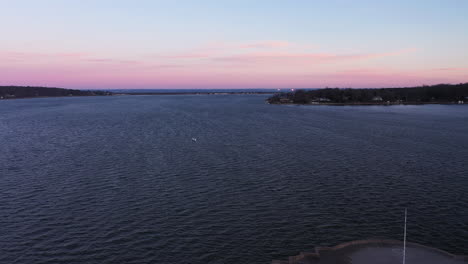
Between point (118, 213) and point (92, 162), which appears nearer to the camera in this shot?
point (118, 213)

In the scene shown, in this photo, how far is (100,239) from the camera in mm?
29672

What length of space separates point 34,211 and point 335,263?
99.9 feet

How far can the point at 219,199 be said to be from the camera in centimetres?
3891

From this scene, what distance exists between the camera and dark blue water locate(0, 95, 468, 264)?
1127 inches

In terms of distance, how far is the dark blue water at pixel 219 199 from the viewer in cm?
2862

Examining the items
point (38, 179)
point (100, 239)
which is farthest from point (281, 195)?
point (38, 179)

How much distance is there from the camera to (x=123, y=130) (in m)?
95.9

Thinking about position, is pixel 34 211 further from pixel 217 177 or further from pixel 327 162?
pixel 327 162

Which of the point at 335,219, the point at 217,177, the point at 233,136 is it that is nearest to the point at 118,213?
the point at 217,177

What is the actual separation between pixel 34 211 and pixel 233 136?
5386 centimetres

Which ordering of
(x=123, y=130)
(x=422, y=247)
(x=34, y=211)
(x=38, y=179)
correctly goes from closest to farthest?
1. (x=422, y=247)
2. (x=34, y=211)
3. (x=38, y=179)
4. (x=123, y=130)

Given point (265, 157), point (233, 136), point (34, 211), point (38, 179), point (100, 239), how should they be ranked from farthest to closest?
point (233, 136), point (265, 157), point (38, 179), point (34, 211), point (100, 239)

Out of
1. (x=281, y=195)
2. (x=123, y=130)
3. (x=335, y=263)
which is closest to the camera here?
(x=335, y=263)

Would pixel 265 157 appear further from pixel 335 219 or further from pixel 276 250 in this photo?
pixel 276 250
